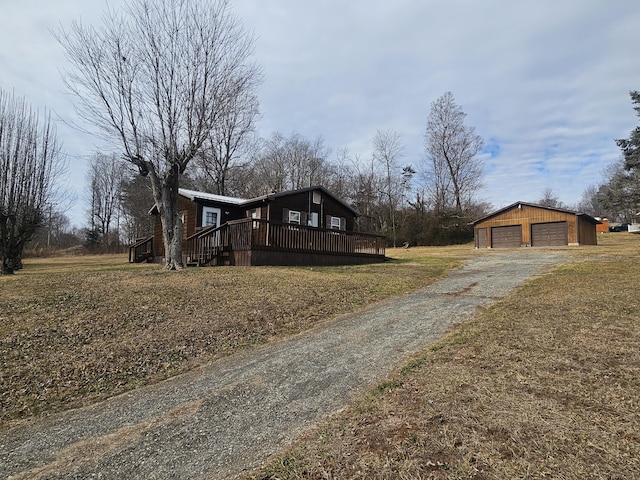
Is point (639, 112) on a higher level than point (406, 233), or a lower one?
higher

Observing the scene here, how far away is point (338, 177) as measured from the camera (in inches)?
1629

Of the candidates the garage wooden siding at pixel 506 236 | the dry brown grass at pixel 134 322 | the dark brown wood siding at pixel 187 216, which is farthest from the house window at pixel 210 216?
the garage wooden siding at pixel 506 236

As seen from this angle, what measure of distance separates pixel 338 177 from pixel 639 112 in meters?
26.2

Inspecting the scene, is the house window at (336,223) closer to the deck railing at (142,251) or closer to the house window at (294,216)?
the house window at (294,216)

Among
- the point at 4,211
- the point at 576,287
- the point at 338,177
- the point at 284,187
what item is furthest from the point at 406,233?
the point at 4,211

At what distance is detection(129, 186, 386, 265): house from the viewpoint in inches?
543

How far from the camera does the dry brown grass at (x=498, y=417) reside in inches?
92.0

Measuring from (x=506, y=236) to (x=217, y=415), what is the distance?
30019 mm

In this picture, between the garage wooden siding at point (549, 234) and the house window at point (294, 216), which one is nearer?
the house window at point (294, 216)

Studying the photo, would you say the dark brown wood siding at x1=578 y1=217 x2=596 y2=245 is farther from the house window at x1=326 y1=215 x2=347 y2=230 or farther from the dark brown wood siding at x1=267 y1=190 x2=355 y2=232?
the house window at x1=326 y1=215 x2=347 y2=230

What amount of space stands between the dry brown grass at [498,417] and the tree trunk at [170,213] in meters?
10.5

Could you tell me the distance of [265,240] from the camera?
13750 millimetres

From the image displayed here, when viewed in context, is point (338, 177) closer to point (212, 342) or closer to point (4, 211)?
point (4, 211)

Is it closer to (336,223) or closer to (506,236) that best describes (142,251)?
(336,223)
